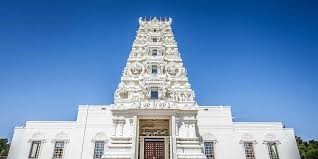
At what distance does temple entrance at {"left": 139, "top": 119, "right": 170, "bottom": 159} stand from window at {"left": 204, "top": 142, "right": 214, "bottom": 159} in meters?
6.37

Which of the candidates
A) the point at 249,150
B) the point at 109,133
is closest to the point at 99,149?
the point at 109,133

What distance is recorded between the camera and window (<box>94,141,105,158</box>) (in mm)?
26047

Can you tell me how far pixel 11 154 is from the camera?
26.2 meters

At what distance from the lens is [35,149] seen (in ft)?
87.6

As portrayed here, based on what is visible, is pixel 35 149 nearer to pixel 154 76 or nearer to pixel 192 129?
pixel 154 76

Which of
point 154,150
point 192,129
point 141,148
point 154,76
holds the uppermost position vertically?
point 154,76

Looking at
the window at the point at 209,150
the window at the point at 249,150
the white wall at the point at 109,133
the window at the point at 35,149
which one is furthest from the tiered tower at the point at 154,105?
the window at the point at 35,149

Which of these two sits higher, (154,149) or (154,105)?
(154,105)

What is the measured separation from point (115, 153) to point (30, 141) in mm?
12597

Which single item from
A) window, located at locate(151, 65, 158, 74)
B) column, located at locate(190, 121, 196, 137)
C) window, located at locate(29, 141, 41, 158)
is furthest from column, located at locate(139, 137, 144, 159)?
window, located at locate(29, 141, 41, 158)

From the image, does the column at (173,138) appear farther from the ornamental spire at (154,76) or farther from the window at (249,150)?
the window at (249,150)

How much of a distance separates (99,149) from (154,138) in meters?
7.78

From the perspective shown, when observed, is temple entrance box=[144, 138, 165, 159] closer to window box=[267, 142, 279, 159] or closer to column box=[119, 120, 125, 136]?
column box=[119, 120, 125, 136]

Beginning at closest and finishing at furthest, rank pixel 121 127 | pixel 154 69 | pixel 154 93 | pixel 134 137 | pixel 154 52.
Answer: pixel 134 137, pixel 121 127, pixel 154 93, pixel 154 69, pixel 154 52
